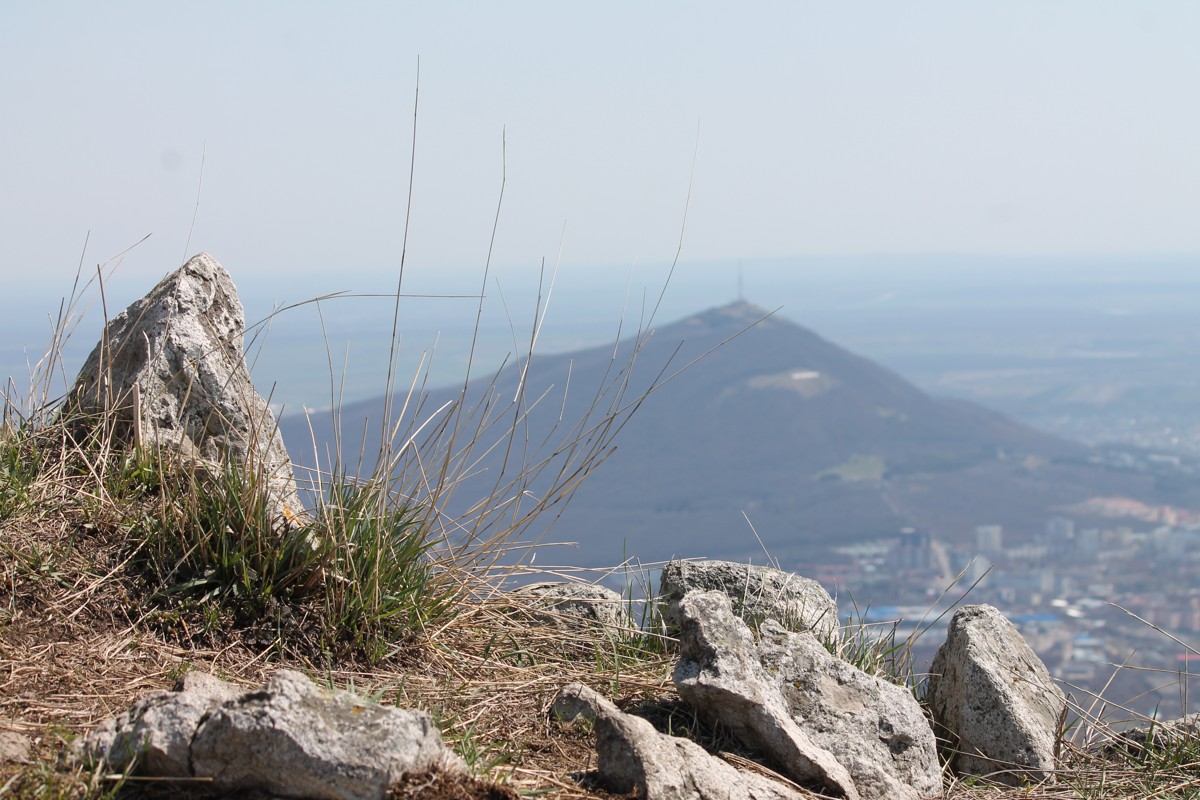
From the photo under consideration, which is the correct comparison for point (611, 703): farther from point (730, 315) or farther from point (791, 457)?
point (791, 457)

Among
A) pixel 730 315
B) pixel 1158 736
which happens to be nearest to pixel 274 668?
pixel 1158 736

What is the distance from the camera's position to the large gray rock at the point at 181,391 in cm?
367

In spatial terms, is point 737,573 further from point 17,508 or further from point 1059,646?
point 1059,646

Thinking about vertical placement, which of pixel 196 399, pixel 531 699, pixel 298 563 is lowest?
pixel 531 699

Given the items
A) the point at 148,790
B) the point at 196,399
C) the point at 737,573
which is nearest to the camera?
the point at 148,790

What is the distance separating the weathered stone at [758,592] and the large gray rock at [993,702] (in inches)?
18.2

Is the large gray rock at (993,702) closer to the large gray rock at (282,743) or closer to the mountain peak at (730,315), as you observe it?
the large gray rock at (282,743)

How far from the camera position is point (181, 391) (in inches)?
148

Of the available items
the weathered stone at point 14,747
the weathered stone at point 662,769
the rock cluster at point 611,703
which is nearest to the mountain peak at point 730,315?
the rock cluster at point 611,703

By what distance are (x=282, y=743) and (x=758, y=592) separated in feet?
7.97

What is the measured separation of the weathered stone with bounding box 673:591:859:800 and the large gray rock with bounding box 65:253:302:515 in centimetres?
150

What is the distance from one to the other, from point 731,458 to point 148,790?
103504 millimetres

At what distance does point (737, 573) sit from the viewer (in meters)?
4.24

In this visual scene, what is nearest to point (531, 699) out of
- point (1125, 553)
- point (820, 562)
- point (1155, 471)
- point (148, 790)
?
point (148, 790)
